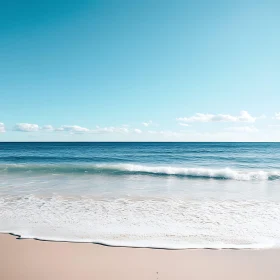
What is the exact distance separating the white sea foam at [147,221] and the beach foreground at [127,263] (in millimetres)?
347

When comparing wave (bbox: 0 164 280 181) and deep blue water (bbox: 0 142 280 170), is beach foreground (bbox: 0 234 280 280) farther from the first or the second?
deep blue water (bbox: 0 142 280 170)

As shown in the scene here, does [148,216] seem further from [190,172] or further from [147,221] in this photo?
[190,172]

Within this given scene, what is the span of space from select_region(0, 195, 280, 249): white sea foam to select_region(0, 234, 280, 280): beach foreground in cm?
35

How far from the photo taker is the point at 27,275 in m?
4.12

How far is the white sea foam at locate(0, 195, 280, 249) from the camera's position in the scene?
539 cm

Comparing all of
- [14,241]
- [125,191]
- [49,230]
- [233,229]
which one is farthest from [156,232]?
[125,191]

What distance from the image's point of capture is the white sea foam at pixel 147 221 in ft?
17.7

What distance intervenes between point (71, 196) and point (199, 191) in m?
6.46

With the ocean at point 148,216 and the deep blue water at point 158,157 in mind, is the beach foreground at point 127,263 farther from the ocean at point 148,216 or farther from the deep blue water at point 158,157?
the deep blue water at point 158,157

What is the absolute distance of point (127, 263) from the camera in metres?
4.42

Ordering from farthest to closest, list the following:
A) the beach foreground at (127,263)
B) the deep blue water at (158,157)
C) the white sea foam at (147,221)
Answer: the deep blue water at (158,157) → the white sea foam at (147,221) → the beach foreground at (127,263)

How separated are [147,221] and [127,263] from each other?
227 centimetres

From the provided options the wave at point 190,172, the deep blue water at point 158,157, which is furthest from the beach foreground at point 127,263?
the deep blue water at point 158,157

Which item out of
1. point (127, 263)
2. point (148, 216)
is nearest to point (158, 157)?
point (148, 216)
